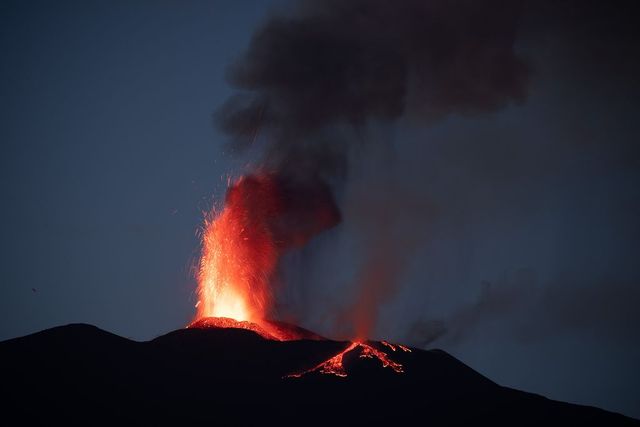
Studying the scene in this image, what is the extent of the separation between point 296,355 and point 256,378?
512 centimetres

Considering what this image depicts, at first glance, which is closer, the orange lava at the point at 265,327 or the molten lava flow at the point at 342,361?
the molten lava flow at the point at 342,361

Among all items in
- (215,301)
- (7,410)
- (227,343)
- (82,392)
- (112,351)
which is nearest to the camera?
(7,410)

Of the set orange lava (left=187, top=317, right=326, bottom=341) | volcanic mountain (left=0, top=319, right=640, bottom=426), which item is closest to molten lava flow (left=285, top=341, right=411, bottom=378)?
volcanic mountain (left=0, top=319, right=640, bottom=426)

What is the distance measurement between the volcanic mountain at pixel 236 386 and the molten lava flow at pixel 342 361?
25 cm

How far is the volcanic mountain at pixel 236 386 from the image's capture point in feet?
158

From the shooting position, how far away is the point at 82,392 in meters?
48.9

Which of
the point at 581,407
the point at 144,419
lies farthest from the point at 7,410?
the point at 581,407

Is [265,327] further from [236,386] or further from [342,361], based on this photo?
[236,386]

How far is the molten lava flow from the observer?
57.9m

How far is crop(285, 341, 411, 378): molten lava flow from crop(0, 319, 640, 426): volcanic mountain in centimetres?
25

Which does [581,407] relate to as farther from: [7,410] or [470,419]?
[7,410]

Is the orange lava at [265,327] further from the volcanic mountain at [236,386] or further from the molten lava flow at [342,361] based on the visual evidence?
the molten lava flow at [342,361]

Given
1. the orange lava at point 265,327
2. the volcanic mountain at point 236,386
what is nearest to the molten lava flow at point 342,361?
the volcanic mountain at point 236,386

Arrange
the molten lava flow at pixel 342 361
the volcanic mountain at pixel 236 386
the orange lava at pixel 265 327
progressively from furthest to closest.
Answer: the orange lava at pixel 265 327
the molten lava flow at pixel 342 361
the volcanic mountain at pixel 236 386
